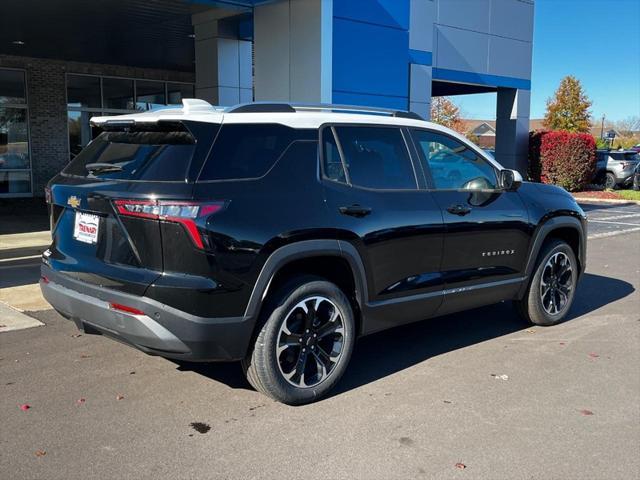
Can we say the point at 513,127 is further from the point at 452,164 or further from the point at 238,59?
the point at 452,164

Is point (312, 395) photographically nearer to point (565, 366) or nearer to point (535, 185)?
point (565, 366)

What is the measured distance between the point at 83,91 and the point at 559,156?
625 inches

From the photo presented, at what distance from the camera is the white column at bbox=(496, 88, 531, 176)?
20125 millimetres

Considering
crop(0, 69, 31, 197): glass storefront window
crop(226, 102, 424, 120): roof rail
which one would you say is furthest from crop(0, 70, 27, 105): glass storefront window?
crop(226, 102, 424, 120): roof rail

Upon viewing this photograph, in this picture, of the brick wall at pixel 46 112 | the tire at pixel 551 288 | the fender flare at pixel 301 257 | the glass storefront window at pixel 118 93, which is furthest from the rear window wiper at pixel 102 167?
the glass storefront window at pixel 118 93

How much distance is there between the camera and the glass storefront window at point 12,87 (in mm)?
18156

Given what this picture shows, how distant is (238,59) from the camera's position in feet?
40.7

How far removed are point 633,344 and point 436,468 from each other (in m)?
3.18

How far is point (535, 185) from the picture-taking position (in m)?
6.04

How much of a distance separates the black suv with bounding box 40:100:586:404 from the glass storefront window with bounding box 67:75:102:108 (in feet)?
53.7

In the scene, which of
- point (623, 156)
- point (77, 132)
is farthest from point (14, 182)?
point (623, 156)

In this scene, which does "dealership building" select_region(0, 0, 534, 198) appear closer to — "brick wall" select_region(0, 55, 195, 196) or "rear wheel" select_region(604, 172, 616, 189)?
"brick wall" select_region(0, 55, 195, 196)

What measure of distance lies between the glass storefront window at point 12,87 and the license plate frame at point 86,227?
52.8 feet

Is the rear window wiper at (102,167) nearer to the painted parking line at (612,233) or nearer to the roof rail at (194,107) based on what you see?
the roof rail at (194,107)
